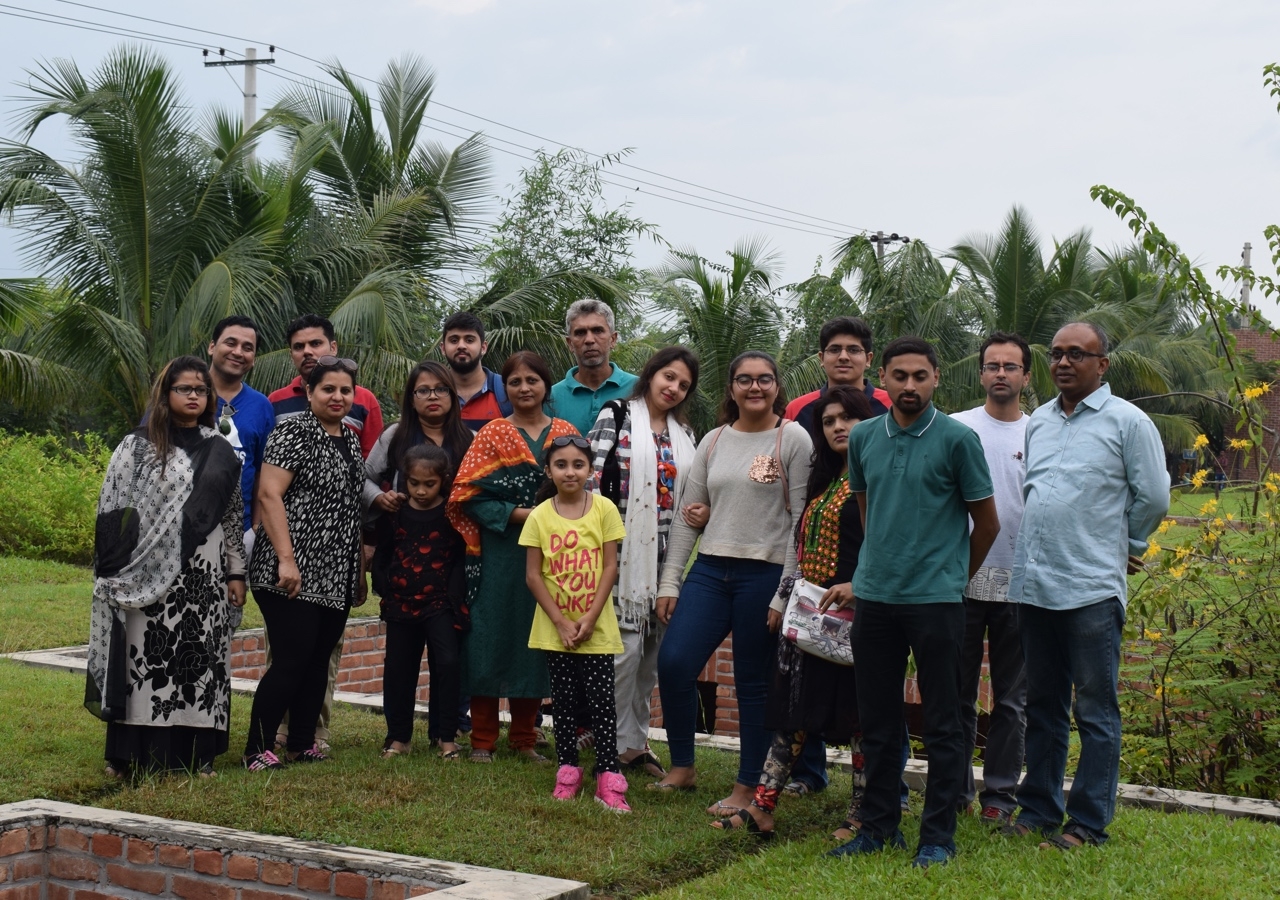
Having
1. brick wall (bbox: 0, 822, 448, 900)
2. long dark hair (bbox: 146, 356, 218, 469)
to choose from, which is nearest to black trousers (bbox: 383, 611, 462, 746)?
long dark hair (bbox: 146, 356, 218, 469)

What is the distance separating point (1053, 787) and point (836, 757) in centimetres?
171

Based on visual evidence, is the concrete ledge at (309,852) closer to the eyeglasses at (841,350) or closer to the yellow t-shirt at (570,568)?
the yellow t-shirt at (570,568)

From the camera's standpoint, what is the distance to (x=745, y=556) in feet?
17.5

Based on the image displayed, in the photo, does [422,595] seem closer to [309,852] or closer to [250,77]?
[309,852]

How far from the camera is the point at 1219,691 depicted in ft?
20.3

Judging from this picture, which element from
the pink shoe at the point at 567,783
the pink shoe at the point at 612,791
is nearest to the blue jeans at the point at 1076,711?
the pink shoe at the point at 612,791

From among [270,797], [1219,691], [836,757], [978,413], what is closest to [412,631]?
[270,797]

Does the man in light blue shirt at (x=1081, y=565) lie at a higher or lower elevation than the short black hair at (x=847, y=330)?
lower

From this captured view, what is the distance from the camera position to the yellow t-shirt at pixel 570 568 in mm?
5516

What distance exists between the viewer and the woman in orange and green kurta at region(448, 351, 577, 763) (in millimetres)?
5875

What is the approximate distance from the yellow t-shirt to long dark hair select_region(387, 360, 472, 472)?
29.0 inches

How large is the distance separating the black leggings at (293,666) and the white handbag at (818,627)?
2.17m

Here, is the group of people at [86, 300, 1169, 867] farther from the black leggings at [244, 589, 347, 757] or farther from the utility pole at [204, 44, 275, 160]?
the utility pole at [204, 44, 275, 160]

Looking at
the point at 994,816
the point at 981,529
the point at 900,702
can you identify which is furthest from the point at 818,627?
the point at 994,816
